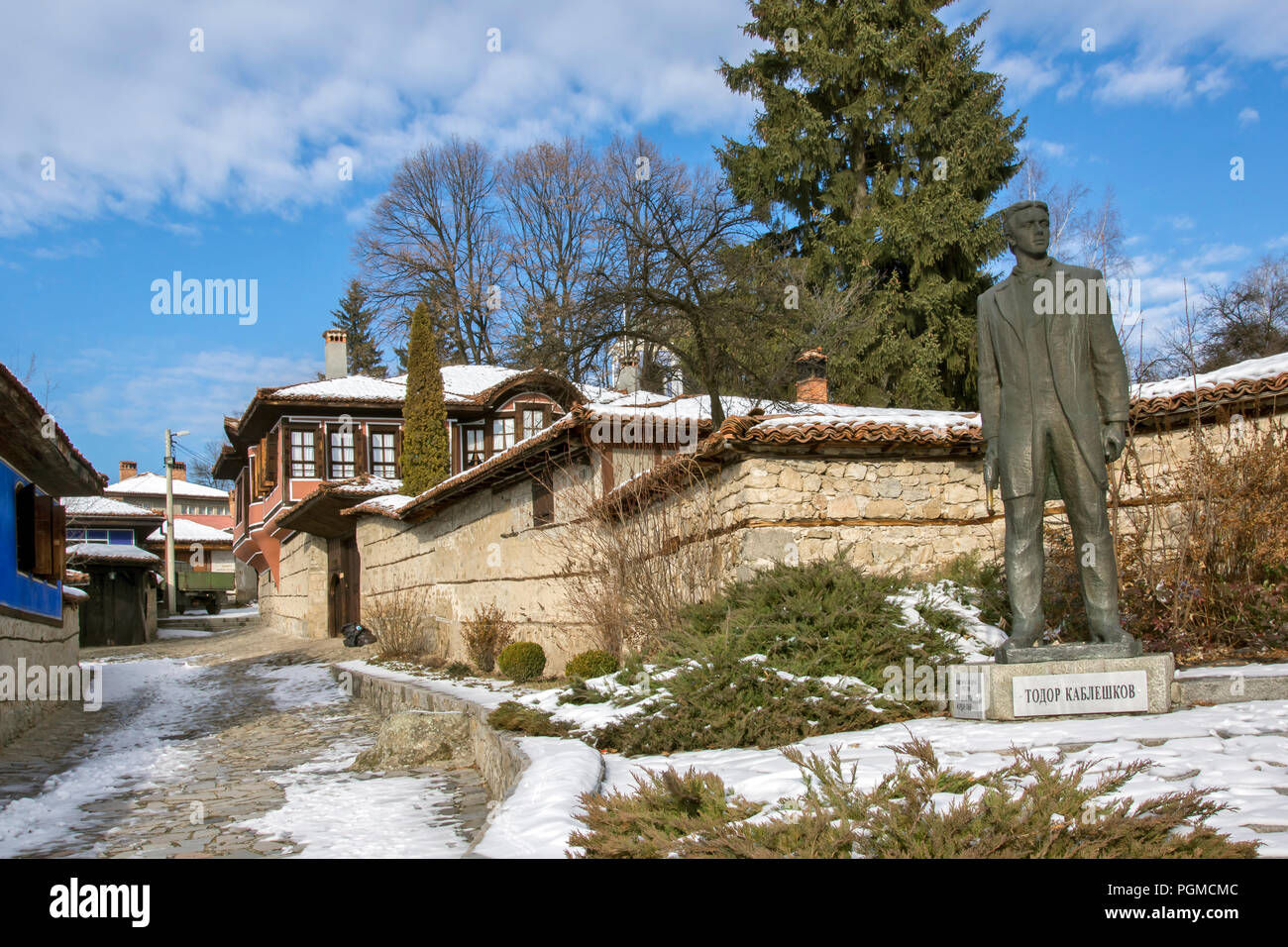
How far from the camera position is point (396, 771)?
8.16m

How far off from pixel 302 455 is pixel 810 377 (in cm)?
1515

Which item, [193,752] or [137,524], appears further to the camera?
[137,524]

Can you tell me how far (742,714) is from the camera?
593cm

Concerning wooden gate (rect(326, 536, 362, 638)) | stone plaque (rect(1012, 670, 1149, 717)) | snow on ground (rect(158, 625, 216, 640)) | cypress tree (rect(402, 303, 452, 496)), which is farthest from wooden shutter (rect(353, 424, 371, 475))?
stone plaque (rect(1012, 670, 1149, 717))

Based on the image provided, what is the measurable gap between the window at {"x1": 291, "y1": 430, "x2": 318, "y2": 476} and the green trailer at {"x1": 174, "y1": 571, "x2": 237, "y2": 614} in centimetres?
1325

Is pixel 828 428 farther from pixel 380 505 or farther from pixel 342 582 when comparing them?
pixel 342 582

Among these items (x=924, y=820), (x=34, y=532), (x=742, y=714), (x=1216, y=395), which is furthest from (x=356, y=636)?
(x=924, y=820)

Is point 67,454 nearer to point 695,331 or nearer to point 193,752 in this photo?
point 193,752

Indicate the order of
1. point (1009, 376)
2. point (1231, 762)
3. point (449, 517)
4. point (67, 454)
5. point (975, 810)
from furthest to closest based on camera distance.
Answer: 1. point (449, 517)
2. point (67, 454)
3. point (1009, 376)
4. point (1231, 762)
5. point (975, 810)

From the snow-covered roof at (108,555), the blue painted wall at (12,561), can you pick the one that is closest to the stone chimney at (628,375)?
the blue painted wall at (12,561)

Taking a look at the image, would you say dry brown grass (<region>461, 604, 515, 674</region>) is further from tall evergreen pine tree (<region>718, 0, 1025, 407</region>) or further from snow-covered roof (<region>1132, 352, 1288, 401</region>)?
tall evergreen pine tree (<region>718, 0, 1025, 407</region>)

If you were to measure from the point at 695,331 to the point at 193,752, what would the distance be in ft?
32.7

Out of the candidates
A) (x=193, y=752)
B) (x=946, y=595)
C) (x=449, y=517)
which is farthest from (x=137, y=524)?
(x=946, y=595)
